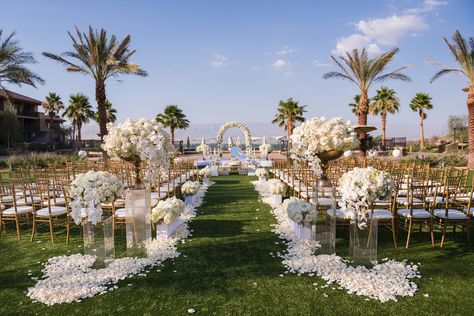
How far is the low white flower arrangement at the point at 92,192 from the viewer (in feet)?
15.9

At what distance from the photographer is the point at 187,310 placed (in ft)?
12.5

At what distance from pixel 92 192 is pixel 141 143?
1.04 m

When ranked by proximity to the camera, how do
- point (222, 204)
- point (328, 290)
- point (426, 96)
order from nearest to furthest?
point (328, 290), point (222, 204), point (426, 96)

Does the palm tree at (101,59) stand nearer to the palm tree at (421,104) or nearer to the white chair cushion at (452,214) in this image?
the white chair cushion at (452,214)

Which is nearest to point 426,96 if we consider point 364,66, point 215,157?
point 364,66

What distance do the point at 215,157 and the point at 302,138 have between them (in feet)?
60.3

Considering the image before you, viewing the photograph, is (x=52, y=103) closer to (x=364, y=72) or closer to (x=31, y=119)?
(x=31, y=119)

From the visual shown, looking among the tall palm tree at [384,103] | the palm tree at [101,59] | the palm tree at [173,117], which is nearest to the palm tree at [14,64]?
the palm tree at [101,59]

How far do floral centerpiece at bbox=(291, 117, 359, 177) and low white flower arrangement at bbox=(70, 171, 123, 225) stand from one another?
10.4 feet

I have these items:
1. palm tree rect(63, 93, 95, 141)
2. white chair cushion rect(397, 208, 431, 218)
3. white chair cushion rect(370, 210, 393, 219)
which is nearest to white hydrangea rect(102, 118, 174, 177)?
white chair cushion rect(370, 210, 393, 219)

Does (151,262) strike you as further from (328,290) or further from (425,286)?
(425,286)

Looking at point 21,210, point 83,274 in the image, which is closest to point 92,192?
point 83,274

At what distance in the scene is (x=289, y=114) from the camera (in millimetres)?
41000

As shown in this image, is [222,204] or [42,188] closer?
[42,188]
